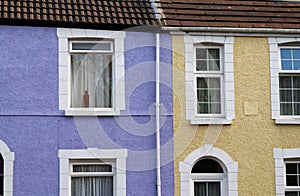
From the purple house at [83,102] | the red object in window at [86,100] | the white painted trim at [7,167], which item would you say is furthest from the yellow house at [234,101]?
the white painted trim at [7,167]

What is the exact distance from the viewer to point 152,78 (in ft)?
44.9

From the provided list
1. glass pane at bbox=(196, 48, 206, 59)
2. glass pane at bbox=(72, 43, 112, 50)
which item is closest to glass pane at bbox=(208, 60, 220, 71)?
glass pane at bbox=(196, 48, 206, 59)

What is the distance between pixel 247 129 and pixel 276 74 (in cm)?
138

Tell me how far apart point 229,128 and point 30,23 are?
4689mm

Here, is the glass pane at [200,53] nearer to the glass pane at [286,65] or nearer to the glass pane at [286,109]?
the glass pane at [286,65]

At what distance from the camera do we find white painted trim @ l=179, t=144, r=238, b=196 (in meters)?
13.4

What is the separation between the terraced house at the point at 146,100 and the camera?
1309cm

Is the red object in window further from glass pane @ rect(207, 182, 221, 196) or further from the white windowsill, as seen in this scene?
the white windowsill

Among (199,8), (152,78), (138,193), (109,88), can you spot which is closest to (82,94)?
(109,88)

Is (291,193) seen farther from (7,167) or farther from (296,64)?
(7,167)

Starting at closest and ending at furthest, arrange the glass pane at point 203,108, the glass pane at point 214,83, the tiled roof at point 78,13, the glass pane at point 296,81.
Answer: the tiled roof at point 78,13
the glass pane at point 203,108
the glass pane at point 214,83
the glass pane at point 296,81

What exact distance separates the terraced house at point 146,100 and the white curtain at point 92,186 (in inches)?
0.8

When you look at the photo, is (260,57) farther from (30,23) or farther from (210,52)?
(30,23)

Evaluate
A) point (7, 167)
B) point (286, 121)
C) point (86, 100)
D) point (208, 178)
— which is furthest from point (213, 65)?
point (7, 167)
